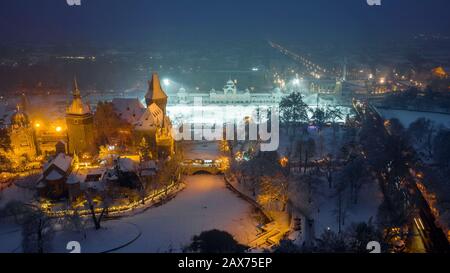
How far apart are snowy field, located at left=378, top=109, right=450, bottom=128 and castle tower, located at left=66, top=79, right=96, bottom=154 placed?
58.3 feet

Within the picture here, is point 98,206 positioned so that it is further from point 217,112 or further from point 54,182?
point 217,112

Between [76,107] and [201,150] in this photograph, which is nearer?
[76,107]

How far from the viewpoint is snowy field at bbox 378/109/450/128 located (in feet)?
81.4

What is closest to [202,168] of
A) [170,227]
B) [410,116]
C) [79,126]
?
[170,227]

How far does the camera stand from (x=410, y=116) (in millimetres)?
26781

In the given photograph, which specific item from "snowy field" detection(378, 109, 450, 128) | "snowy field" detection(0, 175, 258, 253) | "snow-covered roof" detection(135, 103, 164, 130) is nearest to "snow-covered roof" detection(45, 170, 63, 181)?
"snowy field" detection(0, 175, 258, 253)

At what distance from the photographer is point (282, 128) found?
82.4ft

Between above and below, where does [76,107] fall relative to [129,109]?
above

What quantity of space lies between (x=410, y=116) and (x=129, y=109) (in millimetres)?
17859

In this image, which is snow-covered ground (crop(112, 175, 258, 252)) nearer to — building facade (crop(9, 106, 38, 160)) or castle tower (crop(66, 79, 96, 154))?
castle tower (crop(66, 79, 96, 154))

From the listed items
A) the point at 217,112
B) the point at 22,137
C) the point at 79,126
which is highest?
the point at 217,112
